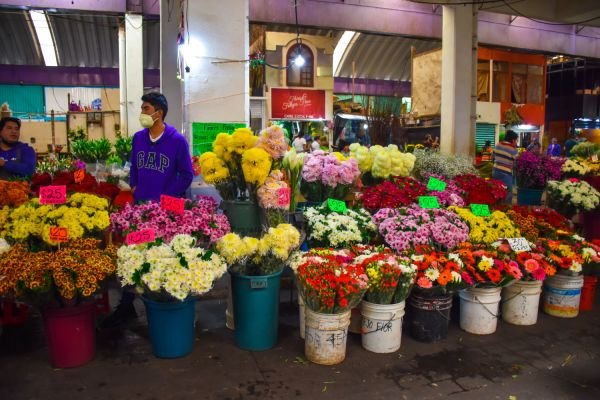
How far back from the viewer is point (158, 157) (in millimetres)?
4227

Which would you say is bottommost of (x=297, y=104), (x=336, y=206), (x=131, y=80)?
(x=336, y=206)

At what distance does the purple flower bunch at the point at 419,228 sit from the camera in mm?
4320

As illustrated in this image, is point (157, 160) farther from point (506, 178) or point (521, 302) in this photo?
point (506, 178)

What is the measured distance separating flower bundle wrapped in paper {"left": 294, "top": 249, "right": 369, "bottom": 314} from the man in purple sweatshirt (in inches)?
54.5

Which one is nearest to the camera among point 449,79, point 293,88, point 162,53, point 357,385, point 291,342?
point 357,385

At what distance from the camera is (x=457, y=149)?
9.79 meters

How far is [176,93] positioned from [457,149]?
5.52 meters

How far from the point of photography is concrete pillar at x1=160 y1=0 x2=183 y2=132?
24.6 feet

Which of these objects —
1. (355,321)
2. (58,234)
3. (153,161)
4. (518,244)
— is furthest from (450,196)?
(58,234)

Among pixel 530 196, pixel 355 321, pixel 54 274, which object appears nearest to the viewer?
pixel 54 274

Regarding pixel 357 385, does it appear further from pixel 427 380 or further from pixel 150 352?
pixel 150 352

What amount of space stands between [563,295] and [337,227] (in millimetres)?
2307

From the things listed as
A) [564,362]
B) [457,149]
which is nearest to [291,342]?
[564,362]

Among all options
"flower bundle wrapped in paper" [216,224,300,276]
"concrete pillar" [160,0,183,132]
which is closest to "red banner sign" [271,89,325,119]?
"concrete pillar" [160,0,183,132]
